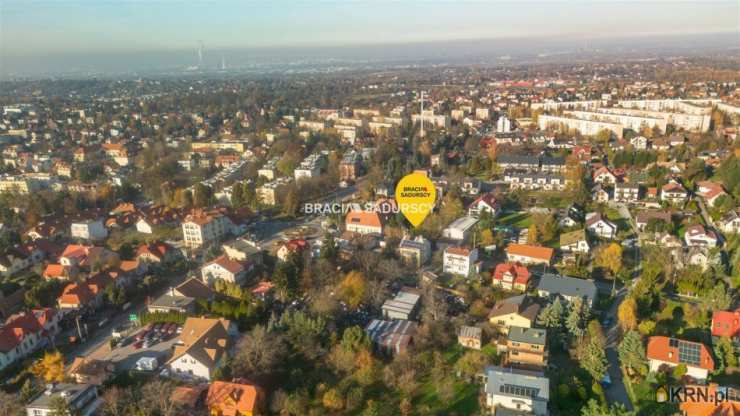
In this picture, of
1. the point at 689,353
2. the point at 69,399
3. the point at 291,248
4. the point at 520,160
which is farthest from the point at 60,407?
the point at 520,160

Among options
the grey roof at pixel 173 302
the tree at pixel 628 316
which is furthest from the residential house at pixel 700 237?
the grey roof at pixel 173 302

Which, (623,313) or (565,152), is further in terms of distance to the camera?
(565,152)

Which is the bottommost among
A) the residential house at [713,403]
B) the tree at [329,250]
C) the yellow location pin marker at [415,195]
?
the residential house at [713,403]

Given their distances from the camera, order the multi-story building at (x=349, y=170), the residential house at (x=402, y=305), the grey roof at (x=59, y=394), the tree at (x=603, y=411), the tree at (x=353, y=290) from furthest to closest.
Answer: the multi-story building at (x=349, y=170) < the tree at (x=353, y=290) < the residential house at (x=402, y=305) < the grey roof at (x=59, y=394) < the tree at (x=603, y=411)

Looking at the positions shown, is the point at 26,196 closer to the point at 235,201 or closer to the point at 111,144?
the point at 235,201

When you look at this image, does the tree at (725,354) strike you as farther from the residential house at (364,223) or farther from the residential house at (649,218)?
the residential house at (364,223)

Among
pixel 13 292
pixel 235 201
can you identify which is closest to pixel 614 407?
pixel 13 292
